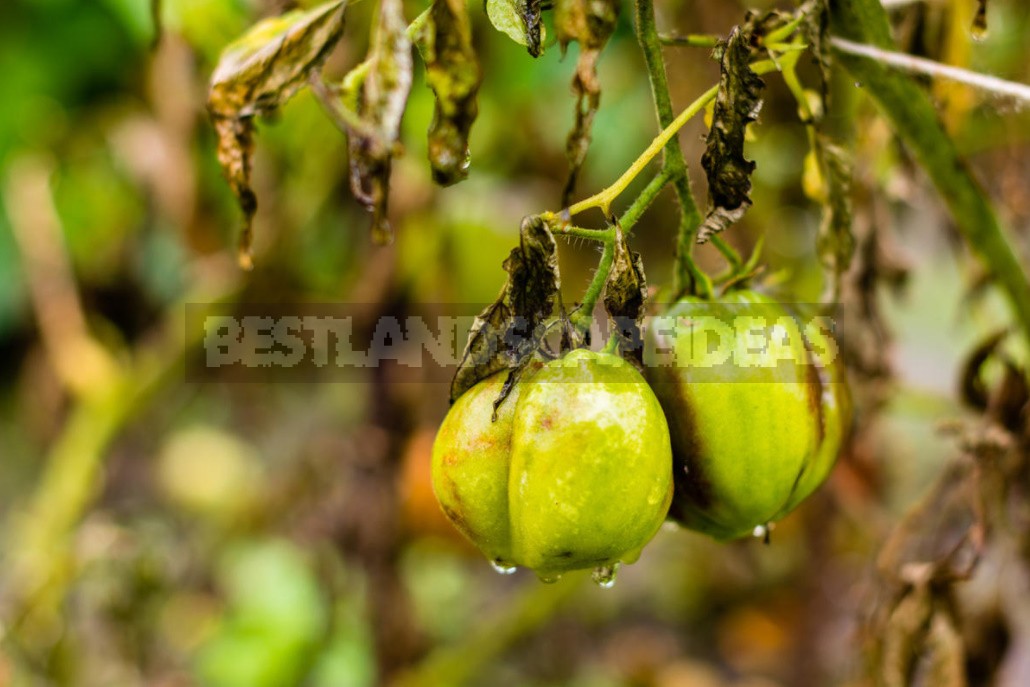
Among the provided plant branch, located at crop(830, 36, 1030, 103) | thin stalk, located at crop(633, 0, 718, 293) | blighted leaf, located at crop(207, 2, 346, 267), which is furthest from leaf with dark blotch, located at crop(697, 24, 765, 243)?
blighted leaf, located at crop(207, 2, 346, 267)

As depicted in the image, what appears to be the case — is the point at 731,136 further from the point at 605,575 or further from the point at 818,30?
the point at 605,575

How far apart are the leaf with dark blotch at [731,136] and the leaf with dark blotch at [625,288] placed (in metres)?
0.05

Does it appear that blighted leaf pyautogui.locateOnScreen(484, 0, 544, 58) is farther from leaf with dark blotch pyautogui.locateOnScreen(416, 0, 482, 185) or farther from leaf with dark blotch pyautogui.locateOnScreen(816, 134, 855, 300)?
leaf with dark blotch pyautogui.locateOnScreen(816, 134, 855, 300)

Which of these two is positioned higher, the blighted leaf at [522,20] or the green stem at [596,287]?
the blighted leaf at [522,20]

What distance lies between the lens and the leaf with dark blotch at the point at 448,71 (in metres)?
0.48

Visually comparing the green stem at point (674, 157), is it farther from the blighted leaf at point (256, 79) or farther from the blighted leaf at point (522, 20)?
the blighted leaf at point (256, 79)

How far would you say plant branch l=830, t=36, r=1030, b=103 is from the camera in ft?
2.06

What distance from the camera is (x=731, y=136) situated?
55 centimetres

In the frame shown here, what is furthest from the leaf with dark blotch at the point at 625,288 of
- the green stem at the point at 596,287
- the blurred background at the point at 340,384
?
the blurred background at the point at 340,384

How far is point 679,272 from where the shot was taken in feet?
2.14

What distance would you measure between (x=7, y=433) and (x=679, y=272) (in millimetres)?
2896

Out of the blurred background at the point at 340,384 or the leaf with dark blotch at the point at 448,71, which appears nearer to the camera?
the leaf with dark blotch at the point at 448,71

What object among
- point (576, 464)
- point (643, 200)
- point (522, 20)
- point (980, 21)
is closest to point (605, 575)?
point (576, 464)

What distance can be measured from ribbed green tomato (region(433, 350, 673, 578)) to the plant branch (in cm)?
29
